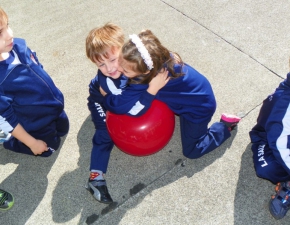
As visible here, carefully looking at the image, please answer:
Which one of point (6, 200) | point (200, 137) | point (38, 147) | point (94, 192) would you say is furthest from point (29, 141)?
point (200, 137)

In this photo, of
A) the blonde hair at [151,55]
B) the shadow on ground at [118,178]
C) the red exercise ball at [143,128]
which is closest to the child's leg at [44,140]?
the shadow on ground at [118,178]

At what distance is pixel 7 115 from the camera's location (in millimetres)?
2428

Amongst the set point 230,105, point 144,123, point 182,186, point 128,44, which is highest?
point 128,44

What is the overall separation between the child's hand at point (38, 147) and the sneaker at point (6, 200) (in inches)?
15.7

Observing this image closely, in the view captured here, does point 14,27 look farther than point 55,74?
Yes

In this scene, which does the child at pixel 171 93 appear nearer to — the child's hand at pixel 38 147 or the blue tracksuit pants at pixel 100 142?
the blue tracksuit pants at pixel 100 142

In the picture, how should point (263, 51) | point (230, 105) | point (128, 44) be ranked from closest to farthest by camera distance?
point (128, 44) → point (230, 105) → point (263, 51)

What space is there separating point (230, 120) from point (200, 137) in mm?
313

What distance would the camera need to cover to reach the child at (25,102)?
7.93 feet

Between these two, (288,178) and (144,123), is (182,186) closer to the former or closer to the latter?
(144,123)

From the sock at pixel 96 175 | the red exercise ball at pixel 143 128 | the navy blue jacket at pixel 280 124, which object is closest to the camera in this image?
the navy blue jacket at pixel 280 124

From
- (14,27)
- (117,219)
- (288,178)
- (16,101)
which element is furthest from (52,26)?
(288,178)

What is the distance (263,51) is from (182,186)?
70.2 inches

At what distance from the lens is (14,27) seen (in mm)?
4492
